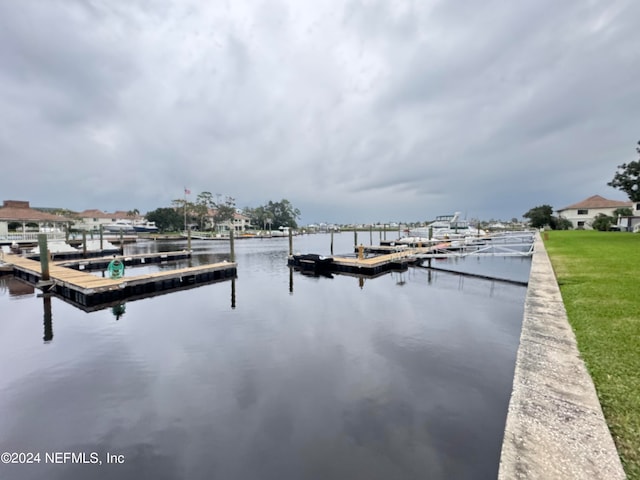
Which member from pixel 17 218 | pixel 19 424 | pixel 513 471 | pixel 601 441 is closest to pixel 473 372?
pixel 601 441

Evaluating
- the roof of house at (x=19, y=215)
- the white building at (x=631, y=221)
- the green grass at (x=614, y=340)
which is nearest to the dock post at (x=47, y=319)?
the green grass at (x=614, y=340)

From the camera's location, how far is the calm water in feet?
13.1

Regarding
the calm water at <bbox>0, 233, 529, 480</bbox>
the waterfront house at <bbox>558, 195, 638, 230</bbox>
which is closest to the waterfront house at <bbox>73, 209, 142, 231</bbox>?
the calm water at <bbox>0, 233, 529, 480</bbox>

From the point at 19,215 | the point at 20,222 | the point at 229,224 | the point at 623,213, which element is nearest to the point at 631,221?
the point at 623,213

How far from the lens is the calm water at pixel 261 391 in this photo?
4.01 meters

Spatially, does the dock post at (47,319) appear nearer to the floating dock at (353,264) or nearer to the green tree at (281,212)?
the floating dock at (353,264)

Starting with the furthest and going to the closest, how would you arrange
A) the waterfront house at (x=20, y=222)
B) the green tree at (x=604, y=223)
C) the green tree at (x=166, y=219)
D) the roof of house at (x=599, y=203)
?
the green tree at (x=166, y=219) → the roof of house at (x=599, y=203) → the green tree at (x=604, y=223) → the waterfront house at (x=20, y=222)

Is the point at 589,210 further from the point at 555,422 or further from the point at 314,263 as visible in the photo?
the point at 555,422

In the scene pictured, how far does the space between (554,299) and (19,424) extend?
11.5 meters

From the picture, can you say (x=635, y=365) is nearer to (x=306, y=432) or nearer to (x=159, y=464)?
(x=306, y=432)

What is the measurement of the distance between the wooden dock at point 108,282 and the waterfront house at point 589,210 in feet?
208

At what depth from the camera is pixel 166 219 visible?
69.7 m

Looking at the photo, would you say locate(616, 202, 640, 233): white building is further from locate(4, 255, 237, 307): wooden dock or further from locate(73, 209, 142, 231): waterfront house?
locate(73, 209, 142, 231): waterfront house

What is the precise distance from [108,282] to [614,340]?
50.4ft
